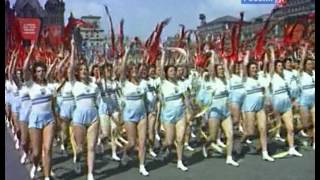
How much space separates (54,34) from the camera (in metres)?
7.21

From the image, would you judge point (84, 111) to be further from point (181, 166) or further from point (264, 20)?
point (264, 20)

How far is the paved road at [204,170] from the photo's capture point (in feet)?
16.1

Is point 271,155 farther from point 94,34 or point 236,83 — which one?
point 94,34

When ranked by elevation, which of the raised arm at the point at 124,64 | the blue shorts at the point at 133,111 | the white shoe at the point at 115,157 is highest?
the raised arm at the point at 124,64

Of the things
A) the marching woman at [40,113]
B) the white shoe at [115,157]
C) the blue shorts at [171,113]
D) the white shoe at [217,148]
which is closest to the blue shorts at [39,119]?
the marching woman at [40,113]

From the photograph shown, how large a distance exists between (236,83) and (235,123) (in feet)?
2.11

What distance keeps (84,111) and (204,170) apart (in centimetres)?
129

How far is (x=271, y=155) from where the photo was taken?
18.9 feet

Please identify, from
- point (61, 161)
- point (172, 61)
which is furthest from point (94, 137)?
point (172, 61)

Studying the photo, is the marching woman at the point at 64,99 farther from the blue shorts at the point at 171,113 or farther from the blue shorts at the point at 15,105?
the blue shorts at the point at 171,113

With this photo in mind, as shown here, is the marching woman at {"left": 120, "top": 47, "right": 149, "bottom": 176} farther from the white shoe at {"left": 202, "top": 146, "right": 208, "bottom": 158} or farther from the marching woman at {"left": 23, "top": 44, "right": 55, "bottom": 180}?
the white shoe at {"left": 202, "top": 146, "right": 208, "bottom": 158}

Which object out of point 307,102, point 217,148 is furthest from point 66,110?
point 307,102

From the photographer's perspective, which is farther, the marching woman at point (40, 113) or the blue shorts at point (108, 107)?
the blue shorts at point (108, 107)

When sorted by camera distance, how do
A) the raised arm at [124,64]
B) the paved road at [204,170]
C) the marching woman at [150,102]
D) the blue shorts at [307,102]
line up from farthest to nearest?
the blue shorts at [307,102] < the marching woman at [150,102] < the raised arm at [124,64] < the paved road at [204,170]
